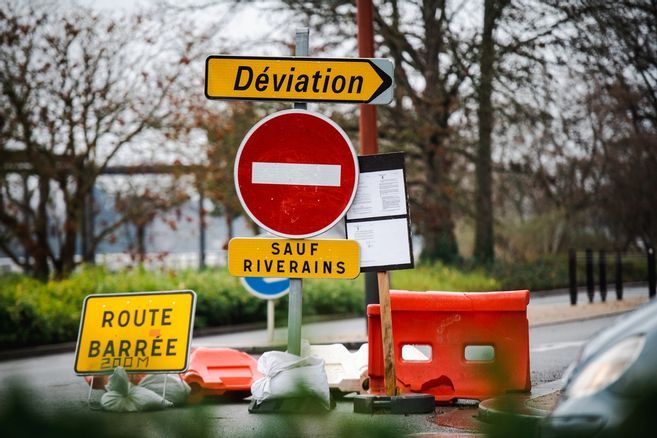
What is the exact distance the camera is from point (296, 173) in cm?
744

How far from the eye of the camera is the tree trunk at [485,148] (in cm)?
2612

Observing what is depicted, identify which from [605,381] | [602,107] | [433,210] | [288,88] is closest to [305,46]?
[288,88]

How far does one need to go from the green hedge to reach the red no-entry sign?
433 inches

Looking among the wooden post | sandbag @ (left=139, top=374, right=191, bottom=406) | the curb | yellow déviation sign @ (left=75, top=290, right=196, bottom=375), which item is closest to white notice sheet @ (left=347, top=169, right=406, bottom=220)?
the wooden post

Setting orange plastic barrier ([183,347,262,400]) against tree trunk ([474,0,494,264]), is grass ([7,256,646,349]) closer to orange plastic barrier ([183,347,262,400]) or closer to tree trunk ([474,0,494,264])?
tree trunk ([474,0,494,264])

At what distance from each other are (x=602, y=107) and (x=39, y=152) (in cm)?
2197

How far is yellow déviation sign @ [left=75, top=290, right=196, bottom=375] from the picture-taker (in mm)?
8930

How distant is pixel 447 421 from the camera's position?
7.99m

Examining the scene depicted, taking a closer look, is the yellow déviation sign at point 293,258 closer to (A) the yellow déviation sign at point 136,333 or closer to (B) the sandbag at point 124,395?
(B) the sandbag at point 124,395

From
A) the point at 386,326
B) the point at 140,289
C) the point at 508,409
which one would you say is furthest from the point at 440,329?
the point at 140,289

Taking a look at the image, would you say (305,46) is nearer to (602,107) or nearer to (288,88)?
(288,88)

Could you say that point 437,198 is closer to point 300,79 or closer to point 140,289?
point 140,289

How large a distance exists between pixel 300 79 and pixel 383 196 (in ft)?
3.65

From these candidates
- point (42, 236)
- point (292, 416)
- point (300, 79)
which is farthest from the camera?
point (42, 236)
